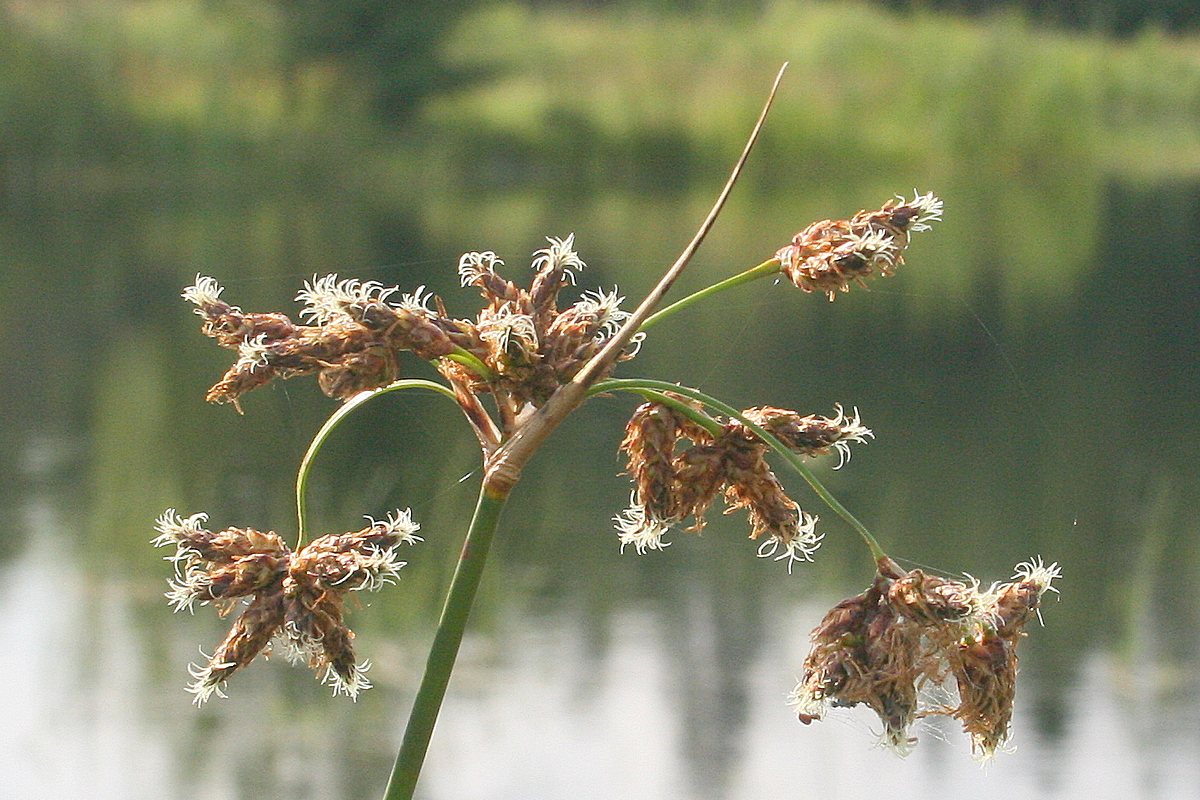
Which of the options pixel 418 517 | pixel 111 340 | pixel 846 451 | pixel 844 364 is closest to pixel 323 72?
pixel 111 340

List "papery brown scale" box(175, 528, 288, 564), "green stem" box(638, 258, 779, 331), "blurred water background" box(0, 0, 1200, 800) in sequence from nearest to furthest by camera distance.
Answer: "green stem" box(638, 258, 779, 331)
"papery brown scale" box(175, 528, 288, 564)
"blurred water background" box(0, 0, 1200, 800)

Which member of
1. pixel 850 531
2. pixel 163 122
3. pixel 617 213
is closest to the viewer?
pixel 850 531

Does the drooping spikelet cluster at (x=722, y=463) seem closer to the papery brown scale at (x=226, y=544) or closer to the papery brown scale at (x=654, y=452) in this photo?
the papery brown scale at (x=654, y=452)

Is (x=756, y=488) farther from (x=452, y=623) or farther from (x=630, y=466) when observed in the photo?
(x=452, y=623)

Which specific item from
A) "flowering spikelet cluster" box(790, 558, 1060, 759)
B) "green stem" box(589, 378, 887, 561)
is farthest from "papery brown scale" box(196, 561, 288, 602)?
"flowering spikelet cluster" box(790, 558, 1060, 759)

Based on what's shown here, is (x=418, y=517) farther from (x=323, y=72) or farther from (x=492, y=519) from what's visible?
(x=323, y=72)

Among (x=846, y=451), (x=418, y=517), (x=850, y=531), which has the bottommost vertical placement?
(x=846, y=451)

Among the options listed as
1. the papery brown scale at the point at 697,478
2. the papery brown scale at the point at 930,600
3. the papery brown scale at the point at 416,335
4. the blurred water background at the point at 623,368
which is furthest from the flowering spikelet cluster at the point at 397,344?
the blurred water background at the point at 623,368

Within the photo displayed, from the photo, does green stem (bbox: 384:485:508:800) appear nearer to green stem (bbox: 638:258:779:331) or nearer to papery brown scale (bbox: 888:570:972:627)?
green stem (bbox: 638:258:779:331)
